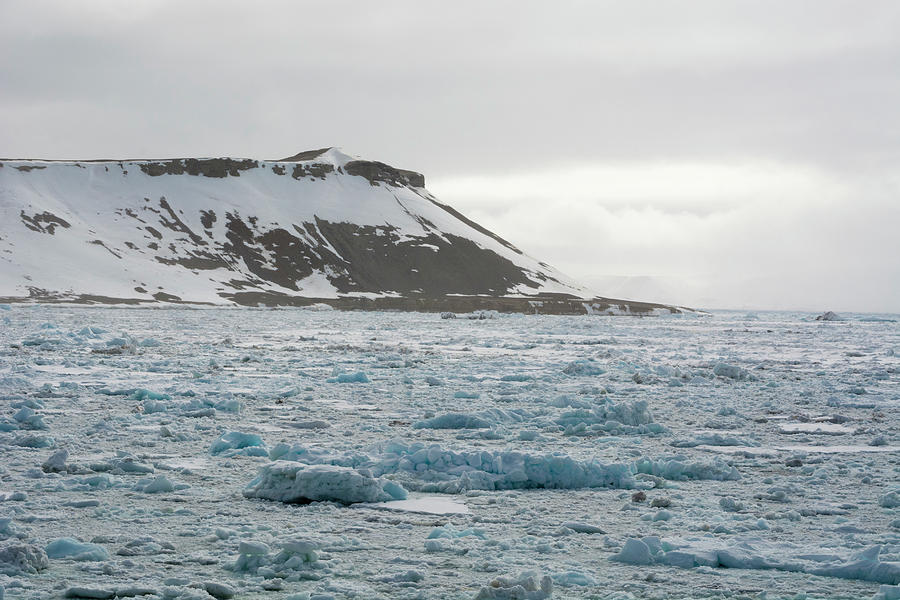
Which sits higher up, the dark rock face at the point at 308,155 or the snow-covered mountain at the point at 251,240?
the dark rock face at the point at 308,155

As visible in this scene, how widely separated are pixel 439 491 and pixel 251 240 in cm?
12883

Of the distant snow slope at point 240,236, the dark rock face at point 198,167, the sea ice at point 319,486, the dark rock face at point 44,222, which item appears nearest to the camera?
the sea ice at point 319,486

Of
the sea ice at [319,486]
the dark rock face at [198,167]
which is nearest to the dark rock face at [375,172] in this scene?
the dark rock face at [198,167]

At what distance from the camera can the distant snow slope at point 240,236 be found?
109m

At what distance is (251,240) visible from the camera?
134500 millimetres

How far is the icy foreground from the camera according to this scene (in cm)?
636

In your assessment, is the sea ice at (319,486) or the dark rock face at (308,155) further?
the dark rock face at (308,155)

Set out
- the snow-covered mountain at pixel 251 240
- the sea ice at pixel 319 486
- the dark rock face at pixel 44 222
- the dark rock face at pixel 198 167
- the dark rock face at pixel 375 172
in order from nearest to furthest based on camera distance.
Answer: the sea ice at pixel 319 486
the snow-covered mountain at pixel 251 240
the dark rock face at pixel 44 222
the dark rock face at pixel 198 167
the dark rock face at pixel 375 172

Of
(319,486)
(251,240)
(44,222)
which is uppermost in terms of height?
(251,240)

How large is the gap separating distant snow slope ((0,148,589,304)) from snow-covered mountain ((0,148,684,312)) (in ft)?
0.78

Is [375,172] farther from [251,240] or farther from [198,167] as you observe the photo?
[251,240]

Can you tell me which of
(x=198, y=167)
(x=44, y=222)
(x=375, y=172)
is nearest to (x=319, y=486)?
(x=44, y=222)

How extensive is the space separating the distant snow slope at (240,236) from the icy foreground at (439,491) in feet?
287

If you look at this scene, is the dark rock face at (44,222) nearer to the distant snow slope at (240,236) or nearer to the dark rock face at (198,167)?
the distant snow slope at (240,236)
